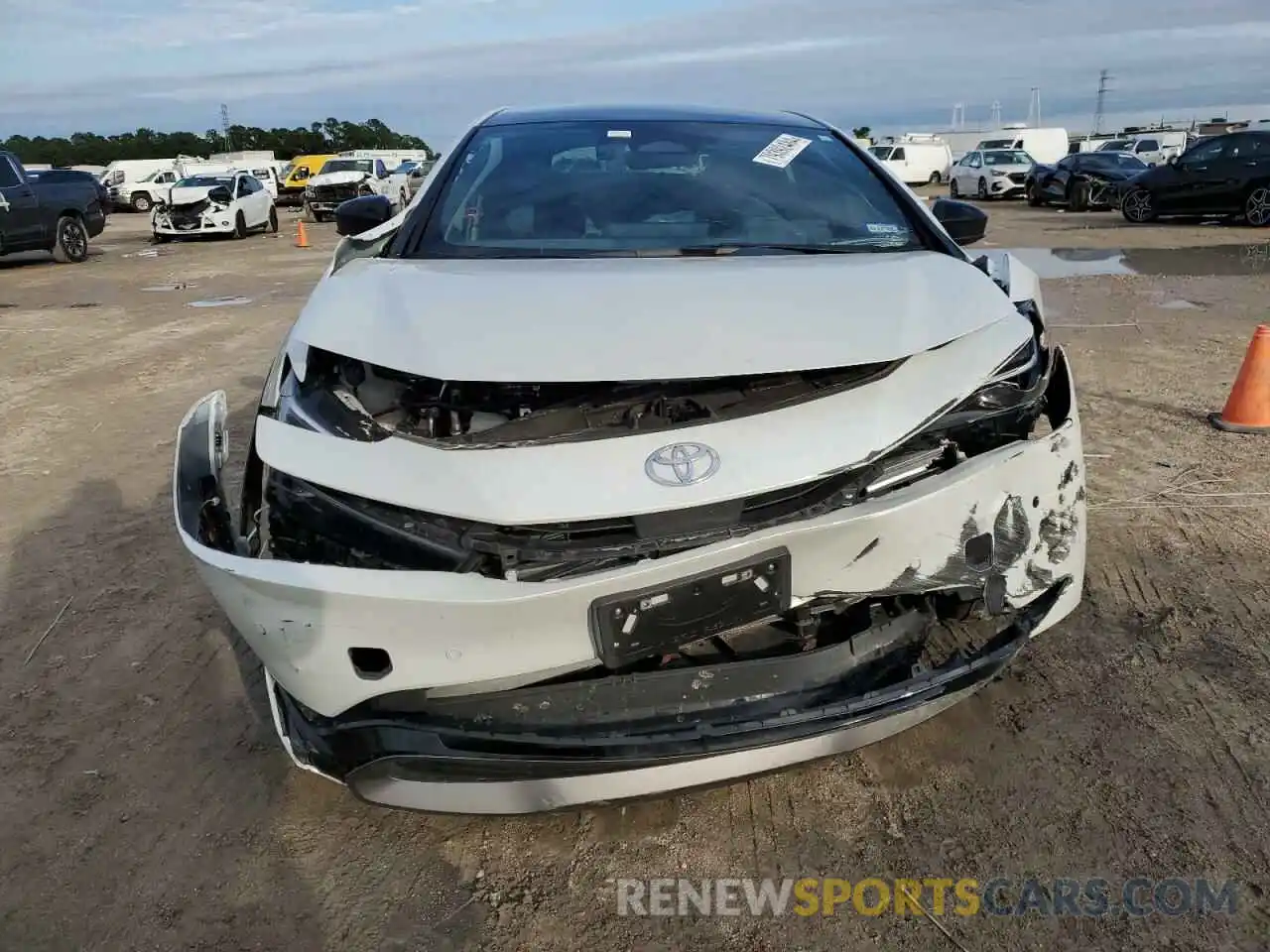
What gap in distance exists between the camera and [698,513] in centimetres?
191

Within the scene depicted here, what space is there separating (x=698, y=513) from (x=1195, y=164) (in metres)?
18.5

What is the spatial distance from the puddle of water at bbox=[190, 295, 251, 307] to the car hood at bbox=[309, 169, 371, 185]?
56.1ft

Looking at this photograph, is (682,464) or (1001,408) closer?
(682,464)

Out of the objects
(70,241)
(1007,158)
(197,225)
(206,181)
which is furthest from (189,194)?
(1007,158)

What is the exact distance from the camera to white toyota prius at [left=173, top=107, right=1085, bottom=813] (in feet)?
6.20

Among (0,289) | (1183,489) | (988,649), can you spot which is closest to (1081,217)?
(1183,489)

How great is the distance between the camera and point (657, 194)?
10.5 ft

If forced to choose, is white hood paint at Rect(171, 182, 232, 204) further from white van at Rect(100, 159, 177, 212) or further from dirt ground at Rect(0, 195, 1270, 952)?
dirt ground at Rect(0, 195, 1270, 952)

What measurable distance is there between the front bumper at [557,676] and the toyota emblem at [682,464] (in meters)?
0.15

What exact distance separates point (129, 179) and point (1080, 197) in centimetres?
3637

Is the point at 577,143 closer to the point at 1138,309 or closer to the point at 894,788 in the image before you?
the point at 894,788

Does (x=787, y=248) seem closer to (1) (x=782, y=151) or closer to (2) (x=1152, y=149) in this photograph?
(1) (x=782, y=151)

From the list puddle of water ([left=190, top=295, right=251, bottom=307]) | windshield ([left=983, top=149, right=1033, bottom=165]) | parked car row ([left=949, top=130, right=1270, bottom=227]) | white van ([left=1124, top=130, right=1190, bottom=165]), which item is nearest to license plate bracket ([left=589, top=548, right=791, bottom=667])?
puddle of water ([left=190, top=295, right=251, bottom=307])

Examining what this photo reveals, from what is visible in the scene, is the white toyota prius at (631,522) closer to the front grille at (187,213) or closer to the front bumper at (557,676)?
the front bumper at (557,676)
